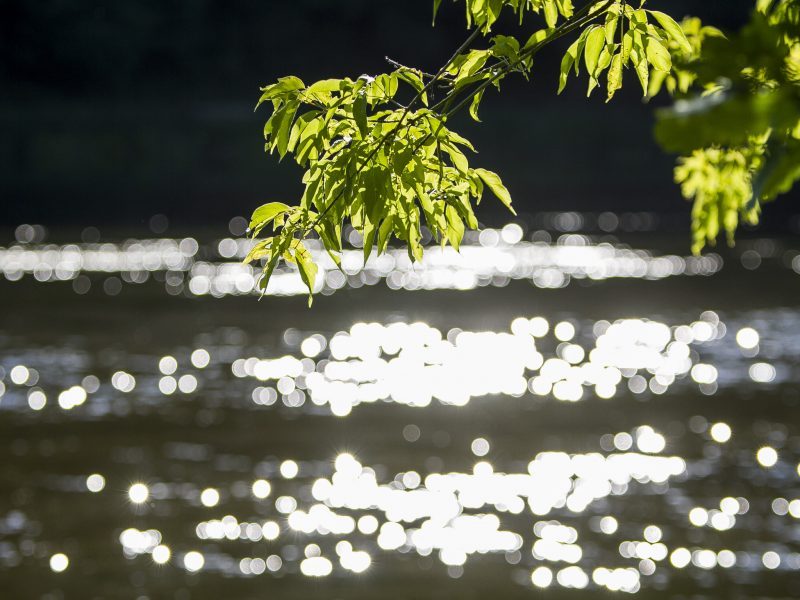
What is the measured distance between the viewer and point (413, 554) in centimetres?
1129

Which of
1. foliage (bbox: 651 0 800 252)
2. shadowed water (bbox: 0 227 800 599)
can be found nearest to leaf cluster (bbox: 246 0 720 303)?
shadowed water (bbox: 0 227 800 599)

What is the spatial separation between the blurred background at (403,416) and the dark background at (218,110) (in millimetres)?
10685

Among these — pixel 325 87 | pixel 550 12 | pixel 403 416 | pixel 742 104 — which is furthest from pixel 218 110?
pixel 742 104

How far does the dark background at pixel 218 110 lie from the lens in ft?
190

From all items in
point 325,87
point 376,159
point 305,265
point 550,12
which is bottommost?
point 305,265

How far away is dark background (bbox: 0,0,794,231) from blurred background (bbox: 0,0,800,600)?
10.7 meters

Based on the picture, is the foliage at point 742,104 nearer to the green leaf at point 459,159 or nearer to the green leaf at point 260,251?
the green leaf at point 459,159

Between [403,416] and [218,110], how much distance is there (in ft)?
193

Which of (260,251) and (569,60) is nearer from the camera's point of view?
(260,251)

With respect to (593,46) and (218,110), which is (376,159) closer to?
(593,46)

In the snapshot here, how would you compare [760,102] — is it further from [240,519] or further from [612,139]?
[612,139]

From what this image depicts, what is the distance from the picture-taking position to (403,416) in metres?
16.8

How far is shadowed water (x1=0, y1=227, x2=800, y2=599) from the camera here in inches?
433

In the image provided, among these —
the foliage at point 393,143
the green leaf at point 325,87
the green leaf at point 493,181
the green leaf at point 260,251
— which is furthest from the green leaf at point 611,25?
the green leaf at point 260,251
